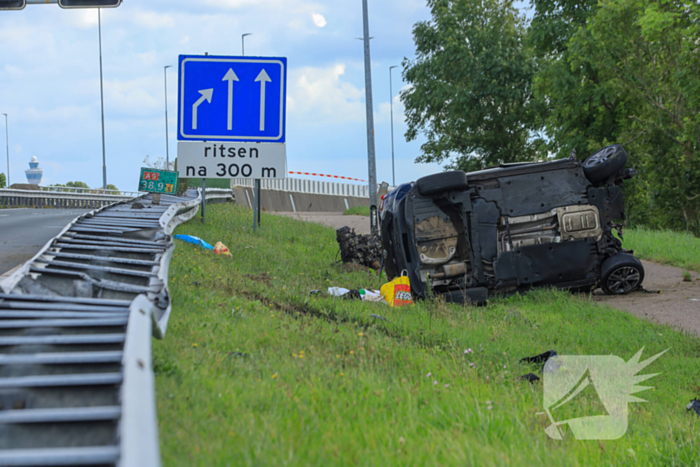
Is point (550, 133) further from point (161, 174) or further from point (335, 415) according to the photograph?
point (335, 415)

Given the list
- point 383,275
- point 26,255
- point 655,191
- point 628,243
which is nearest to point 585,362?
point 383,275

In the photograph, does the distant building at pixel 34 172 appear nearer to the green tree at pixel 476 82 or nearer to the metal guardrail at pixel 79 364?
the green tree at pixel 476 82

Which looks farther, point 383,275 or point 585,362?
point 383,275

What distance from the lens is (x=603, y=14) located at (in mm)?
21719

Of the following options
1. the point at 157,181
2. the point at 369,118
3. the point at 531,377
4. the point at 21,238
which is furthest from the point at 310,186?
the point at 531,377

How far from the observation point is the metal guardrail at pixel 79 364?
2.19 metres

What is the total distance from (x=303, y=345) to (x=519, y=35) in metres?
36.3

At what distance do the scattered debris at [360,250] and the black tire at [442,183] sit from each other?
12.7 ft

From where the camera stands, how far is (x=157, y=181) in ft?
57.7

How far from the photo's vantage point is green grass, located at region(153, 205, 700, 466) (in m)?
2.97

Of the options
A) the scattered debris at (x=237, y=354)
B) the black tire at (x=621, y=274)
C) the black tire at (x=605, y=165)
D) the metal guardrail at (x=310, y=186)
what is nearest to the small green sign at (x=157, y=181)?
the black tire at (x=605, y=165)

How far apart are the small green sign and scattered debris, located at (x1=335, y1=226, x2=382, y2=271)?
23.2 ft

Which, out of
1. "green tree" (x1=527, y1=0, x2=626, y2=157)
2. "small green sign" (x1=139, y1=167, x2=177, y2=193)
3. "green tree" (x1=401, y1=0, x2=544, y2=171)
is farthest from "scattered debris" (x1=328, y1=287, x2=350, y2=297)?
"green tree" (x1=401, y1=0, x2=544, y2=171)

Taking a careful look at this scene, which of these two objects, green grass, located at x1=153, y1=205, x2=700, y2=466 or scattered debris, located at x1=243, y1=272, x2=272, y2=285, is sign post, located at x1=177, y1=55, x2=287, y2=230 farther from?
green grass, located at x1=153, y1=205, x2=700, y2=466
